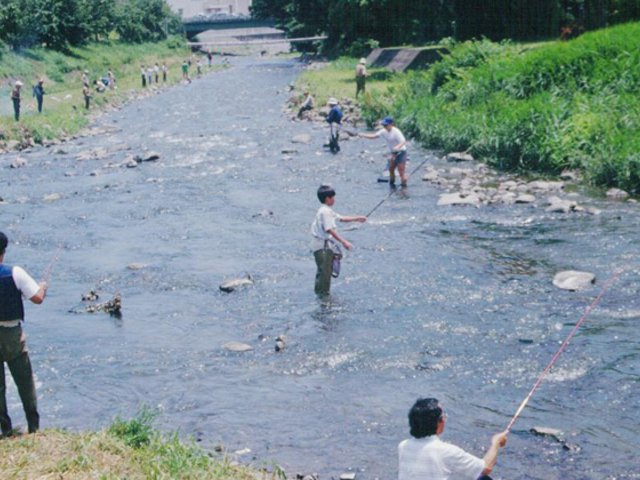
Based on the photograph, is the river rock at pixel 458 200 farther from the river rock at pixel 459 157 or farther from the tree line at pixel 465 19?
the tree line at pixel 465 19

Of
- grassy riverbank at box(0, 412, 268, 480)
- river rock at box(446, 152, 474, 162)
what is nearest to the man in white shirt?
grassy riverbank at box(0, 412, 268, 480)

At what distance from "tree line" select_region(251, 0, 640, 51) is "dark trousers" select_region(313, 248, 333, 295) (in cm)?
2868

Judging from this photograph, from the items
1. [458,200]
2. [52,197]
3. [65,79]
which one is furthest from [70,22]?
[458,200]

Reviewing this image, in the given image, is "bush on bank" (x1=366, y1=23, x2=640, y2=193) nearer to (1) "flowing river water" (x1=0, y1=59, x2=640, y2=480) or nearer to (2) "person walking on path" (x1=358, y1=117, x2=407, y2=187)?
(1) "flowing river water" (x1=0, y1=59, x2=640, y2=480)

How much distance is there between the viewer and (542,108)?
80.4 feet

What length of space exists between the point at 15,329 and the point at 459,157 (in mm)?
19395

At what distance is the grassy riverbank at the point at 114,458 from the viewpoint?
753cm

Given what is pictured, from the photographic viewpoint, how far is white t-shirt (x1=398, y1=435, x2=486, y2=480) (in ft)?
19.7

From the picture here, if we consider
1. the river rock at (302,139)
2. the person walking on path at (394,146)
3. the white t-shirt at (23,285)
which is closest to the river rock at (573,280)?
the person walking on path at (394,146)

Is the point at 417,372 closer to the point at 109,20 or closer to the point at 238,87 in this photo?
the point at 238,87

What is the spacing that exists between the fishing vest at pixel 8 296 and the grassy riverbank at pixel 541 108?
16.2m

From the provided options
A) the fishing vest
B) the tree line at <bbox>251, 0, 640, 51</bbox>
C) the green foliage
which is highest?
the tree line at <bbox>251, 0, 640, 51</bbox>

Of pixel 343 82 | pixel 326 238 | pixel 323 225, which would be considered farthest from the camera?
pixel 343 82

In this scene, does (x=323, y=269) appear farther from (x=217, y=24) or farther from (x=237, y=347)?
(x=217, y=24)
